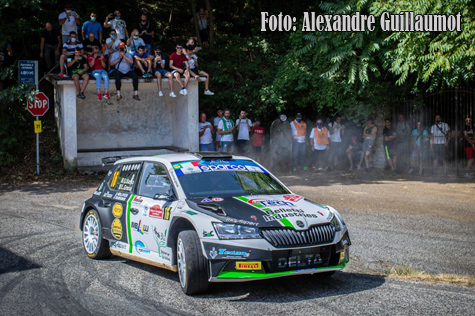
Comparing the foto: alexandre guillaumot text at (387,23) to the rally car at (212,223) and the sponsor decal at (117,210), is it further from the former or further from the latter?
the sponsor decal at (117,210)

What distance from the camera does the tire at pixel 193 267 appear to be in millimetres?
6518

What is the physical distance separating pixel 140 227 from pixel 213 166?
1246 mm

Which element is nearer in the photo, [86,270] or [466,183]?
[86,270]

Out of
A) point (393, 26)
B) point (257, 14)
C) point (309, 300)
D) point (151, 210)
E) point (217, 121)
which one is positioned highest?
point (257, 14)

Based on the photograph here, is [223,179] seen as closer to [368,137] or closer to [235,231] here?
[235,231]

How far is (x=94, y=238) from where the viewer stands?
884 centimetres

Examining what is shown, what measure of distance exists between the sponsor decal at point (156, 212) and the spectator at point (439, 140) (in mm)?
14589

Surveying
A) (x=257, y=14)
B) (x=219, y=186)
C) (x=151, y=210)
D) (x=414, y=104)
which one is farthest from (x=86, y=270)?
(x=257, y=14)

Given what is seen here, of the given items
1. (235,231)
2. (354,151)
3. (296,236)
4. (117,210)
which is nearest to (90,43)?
(354,151)

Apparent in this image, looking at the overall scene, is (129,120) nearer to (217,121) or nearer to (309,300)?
(217,121)

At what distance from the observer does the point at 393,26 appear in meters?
17.1

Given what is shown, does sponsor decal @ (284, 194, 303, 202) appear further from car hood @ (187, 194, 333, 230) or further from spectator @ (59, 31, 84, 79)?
spectator @ (59, 31, 84, 79)

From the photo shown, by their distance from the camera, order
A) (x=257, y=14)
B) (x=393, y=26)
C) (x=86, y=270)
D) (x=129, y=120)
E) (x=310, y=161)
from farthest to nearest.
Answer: (x=257, y=14), (x=129, y=120), (x=310, y=161), (x=393, y=26), (x=86, y=270)

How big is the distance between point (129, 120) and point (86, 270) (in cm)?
1534
